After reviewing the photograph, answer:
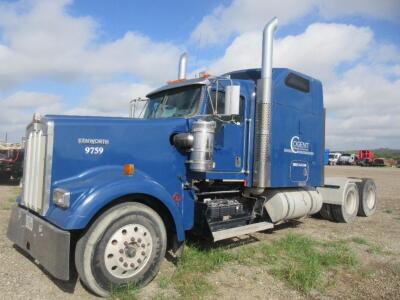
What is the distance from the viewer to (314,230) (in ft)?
28.5

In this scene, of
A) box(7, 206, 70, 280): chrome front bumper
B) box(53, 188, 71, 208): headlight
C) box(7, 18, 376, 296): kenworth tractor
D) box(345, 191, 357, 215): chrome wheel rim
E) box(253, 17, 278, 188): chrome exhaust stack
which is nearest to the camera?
box(7, 206, 70, 280): chrome front bumper

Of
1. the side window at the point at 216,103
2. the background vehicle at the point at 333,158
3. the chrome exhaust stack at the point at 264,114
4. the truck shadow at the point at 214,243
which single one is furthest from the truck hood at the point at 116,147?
the background vehicle at the point at 333,158

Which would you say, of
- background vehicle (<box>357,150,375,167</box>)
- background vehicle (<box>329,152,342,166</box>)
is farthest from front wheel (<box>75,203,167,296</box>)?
background vehicle (<box>357,150,375,167</box>)

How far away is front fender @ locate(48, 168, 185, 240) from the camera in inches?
165

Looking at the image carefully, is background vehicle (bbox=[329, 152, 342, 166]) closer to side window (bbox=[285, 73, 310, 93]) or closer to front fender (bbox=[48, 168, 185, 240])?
side window (bbox=[285, 73, 310, 93])

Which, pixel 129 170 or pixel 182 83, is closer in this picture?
pixel 129 170

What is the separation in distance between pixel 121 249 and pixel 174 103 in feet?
9.21

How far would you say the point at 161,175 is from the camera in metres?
5.34

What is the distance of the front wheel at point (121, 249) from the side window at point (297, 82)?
13.5ft

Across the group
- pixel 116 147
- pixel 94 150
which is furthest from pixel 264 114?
pixel 94 150

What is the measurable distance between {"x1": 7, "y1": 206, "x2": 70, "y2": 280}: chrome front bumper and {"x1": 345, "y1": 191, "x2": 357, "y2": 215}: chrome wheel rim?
8109 millimetres

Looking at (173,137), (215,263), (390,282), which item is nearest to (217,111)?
(173,137)

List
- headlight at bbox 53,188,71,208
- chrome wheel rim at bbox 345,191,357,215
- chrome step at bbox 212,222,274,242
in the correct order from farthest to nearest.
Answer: chrome wheel rim at bbox 345,191,357,215 → chrome step at bbox 212,222,274,242 → headlight at bbox 53,188,71,208

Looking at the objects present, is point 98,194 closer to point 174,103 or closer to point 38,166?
point 38,166
